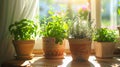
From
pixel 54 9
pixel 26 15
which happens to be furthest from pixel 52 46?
pixel 54 9

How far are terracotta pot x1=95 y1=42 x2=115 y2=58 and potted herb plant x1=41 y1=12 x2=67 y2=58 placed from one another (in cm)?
29

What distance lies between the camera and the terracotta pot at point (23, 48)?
182 cm

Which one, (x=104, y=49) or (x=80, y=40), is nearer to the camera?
(x=80, y=40)

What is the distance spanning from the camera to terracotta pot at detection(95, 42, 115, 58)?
183 centimetres

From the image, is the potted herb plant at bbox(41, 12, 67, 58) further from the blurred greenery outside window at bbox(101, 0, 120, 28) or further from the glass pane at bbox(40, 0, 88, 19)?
the blurred greenery outside window at bbox(101, 0, 120, 28)

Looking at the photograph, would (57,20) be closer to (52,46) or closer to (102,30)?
(52,46)

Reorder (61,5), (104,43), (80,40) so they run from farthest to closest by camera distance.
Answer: (61,5), (104,43), (80,40)

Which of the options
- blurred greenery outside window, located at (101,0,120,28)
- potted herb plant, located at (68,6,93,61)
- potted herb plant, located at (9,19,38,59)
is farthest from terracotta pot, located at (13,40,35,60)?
blurred greenery outside window, located at (101,0,120,28)

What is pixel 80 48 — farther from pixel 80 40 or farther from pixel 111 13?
pixel 111 13

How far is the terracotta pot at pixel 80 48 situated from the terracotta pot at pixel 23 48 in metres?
0.35

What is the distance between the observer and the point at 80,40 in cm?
172

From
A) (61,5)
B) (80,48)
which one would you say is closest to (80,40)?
(80,48)

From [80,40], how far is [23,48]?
468mm

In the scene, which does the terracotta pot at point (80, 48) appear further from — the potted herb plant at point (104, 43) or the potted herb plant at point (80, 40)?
the potted herb plant at point (104, 43)
